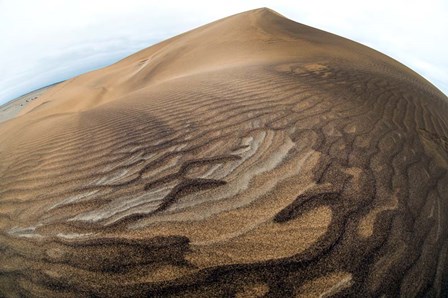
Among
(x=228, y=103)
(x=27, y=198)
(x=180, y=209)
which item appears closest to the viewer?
(x=180, y=209)

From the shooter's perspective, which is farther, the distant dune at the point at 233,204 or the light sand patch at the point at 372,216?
the light sand patch at the point at 372,216

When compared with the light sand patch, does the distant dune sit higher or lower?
higher

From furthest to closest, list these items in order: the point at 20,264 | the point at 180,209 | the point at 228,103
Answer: the point at 228,103, the point at 180,209, the point at 20,264

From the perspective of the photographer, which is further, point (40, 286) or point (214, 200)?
point (214, 200)

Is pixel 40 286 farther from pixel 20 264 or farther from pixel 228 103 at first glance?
pixel 228 103

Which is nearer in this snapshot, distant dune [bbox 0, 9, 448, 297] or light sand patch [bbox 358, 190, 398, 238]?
distant dune [bbox 0, 9, 448, 297]

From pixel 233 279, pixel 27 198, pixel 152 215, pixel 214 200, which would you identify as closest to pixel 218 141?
pixel 214 200

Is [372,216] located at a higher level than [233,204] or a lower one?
lower

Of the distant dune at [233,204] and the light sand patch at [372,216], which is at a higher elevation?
the distant dune at [233,204]
